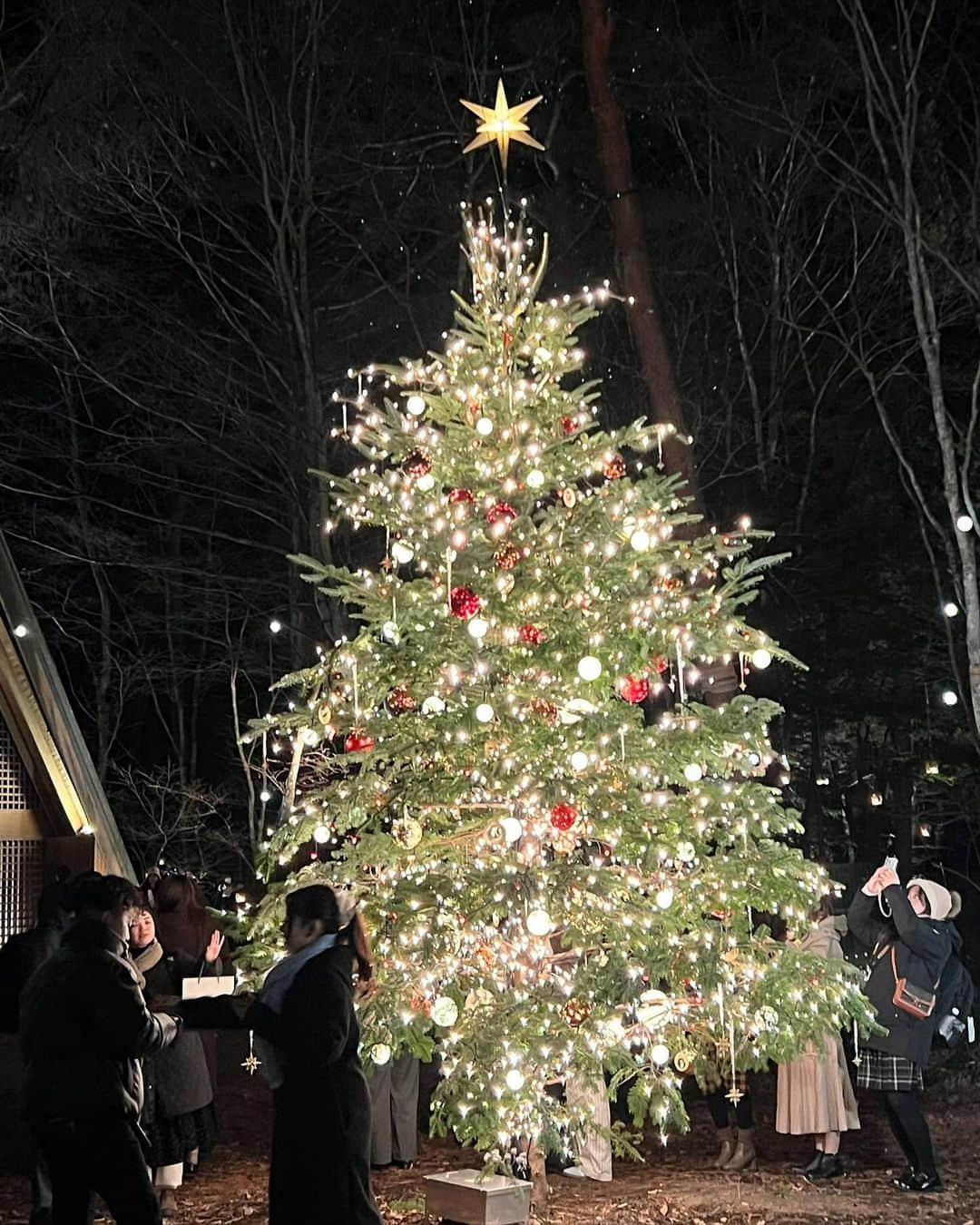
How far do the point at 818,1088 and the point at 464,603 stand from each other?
4144 millimetres

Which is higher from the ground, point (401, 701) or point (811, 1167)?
point (401, 701)

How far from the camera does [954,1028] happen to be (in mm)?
10570

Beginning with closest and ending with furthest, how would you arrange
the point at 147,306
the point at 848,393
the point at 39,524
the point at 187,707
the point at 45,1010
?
the point at 45,1010, the point at 147,306, the point at 848,393, the point at 39,524, the point at 187,707

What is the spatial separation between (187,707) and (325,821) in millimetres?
20940

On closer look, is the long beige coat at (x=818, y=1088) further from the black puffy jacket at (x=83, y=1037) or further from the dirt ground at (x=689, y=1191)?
the black puffy jacket at (x=83, y=1037)

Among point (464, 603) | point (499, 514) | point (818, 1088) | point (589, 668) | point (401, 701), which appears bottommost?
point (818, 1088)

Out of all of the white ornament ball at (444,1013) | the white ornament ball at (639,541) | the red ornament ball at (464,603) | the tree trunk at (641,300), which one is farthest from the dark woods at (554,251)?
the white ornament ball at (444,1013)

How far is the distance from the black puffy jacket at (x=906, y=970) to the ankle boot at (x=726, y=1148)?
1287mm

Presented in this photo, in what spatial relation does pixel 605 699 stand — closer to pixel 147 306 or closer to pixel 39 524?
pixel 147 306

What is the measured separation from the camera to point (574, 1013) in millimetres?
7484

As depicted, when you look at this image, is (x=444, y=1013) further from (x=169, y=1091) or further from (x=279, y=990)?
(x=279, y=990)

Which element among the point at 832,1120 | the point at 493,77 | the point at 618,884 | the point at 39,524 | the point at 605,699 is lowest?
the point at 832,1120

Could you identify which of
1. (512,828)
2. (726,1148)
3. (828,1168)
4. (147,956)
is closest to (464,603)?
(512,828)

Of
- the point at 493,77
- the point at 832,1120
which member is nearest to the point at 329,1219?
the point at 832,1120
